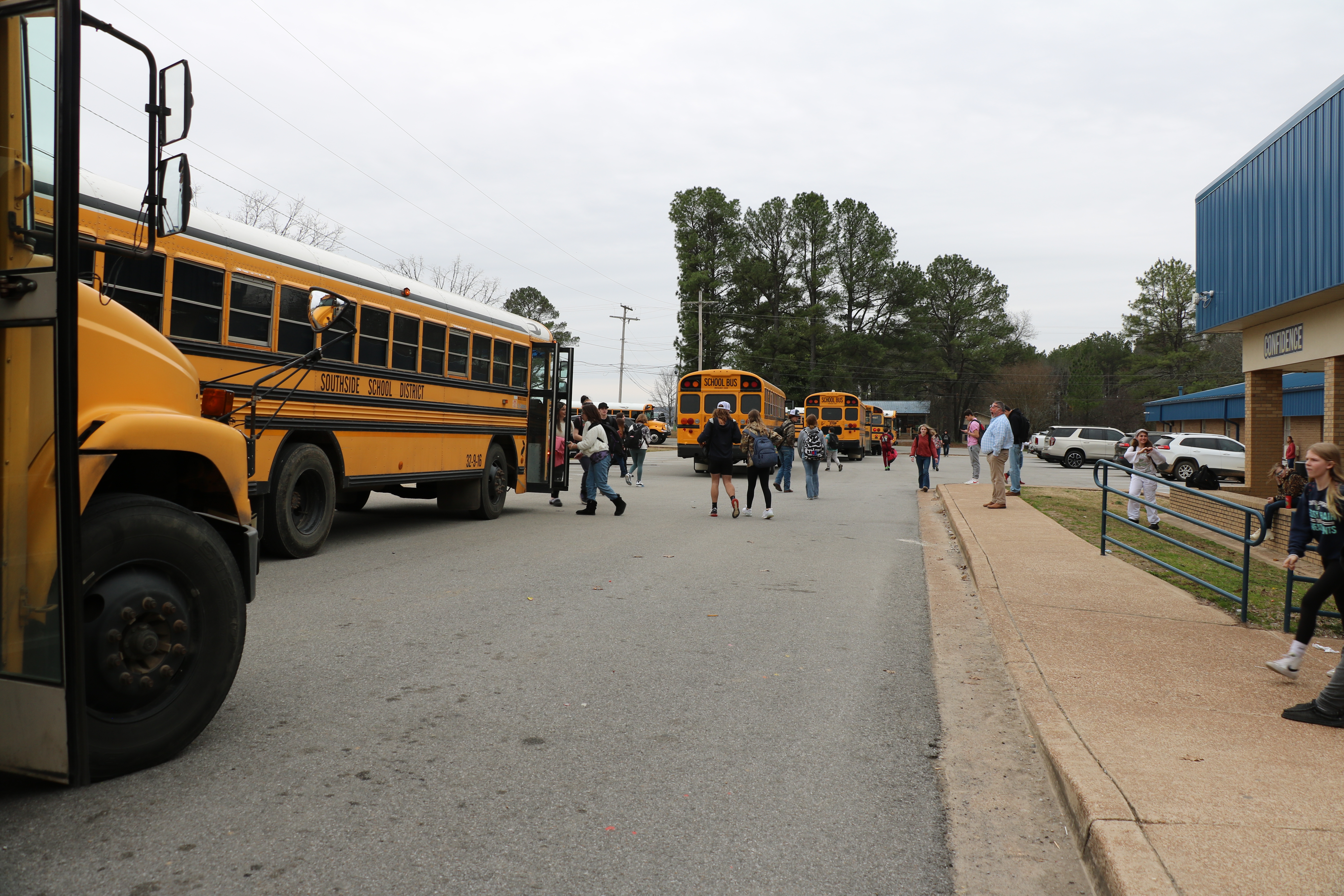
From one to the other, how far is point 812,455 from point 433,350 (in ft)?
32.6

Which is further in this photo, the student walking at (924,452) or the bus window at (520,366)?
the student walking at (924,452)

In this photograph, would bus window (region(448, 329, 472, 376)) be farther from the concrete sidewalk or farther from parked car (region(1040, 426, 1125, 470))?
parked car (region(1040, 426, 1125, 470))

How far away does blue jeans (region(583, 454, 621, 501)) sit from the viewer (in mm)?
14875

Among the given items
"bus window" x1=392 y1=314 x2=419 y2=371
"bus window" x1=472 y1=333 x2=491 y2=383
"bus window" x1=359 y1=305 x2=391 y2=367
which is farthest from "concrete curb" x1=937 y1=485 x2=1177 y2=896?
"bus window" x1=472 y1=333 x2=491 y2=383

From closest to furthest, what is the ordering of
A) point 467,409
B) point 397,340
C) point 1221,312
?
1. point 397,340
2. point 467,409
3. point 1221,312

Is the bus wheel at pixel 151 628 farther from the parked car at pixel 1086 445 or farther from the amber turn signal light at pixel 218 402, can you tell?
the parked car at pixel 1086 445

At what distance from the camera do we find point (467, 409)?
41.7ft

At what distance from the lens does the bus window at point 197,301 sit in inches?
306

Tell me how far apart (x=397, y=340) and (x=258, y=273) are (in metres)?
2.31

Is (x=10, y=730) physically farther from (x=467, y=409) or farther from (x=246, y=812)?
(x=467, y=409)

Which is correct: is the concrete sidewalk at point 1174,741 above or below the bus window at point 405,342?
below

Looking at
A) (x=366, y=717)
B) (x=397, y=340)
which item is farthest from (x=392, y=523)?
(x=366, y=717)

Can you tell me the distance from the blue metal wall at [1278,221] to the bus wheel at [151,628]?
14166 millimetres

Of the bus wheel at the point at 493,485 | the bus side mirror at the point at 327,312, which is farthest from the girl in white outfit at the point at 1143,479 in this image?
the bus side mirror at the point at 327,312
